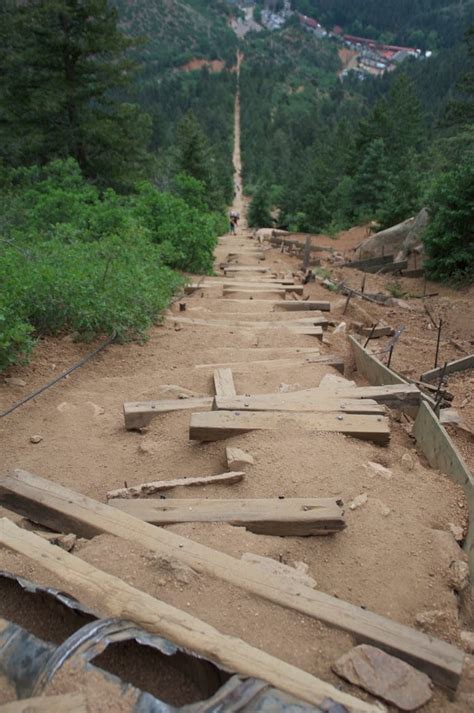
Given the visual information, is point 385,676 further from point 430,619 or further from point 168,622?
point 168,622

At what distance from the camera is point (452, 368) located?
5.64m

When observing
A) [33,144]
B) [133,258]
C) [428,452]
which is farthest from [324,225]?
[428,452]

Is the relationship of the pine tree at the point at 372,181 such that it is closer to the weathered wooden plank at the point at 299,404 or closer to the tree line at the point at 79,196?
the tree line at the point at 79,196

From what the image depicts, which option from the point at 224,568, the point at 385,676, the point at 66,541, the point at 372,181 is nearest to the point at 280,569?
the point at 224,568

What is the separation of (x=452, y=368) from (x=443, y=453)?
2.73 meters

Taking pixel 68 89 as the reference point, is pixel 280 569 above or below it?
below

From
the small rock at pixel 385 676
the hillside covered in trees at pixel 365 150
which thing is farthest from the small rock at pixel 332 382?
the hillside covered in trees at pixel 365 150

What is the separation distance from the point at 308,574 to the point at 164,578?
0.70 m

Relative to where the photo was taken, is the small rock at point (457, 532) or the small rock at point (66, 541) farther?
the small rock at point (457, 532)

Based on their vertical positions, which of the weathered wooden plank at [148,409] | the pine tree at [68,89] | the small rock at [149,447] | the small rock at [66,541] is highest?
the pine tree at [68,89]

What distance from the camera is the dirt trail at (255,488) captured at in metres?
1.89

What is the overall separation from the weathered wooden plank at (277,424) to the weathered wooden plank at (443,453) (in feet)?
1.10

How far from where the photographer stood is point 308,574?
2244mm

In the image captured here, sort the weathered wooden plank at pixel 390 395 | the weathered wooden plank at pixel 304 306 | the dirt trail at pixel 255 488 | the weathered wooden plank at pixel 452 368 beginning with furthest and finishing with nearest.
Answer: the weathered wooden plank at pixel 304 306 → the weathered wooden plank at pixel 452 368 → the weathered wooden plank at pixel 390 395 → the dirt trail at pixel 255 488
